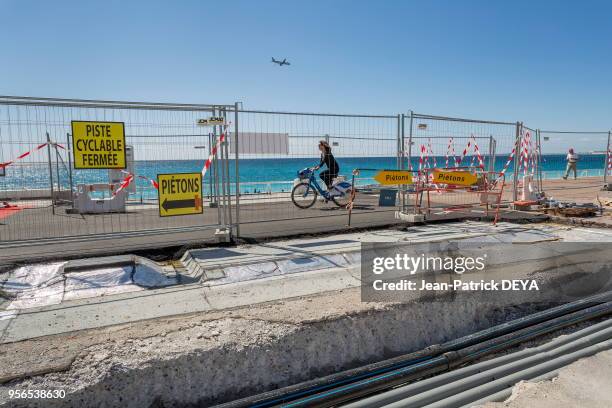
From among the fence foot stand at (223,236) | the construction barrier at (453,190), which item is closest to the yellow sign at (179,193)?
the fence foot stand at (223,236)

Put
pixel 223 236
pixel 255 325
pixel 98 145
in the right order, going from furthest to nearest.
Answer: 1. pixel 223 236
2. pixel 98 145
3. pixel 255 325

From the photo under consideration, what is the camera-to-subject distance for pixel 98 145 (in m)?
5.85

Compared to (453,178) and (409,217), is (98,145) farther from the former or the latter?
(453,178)

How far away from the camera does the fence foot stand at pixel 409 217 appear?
27.8 feet

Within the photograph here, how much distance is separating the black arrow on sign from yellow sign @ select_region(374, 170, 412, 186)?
367cm

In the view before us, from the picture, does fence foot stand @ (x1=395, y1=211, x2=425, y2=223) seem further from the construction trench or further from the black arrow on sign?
the black arrow on sign

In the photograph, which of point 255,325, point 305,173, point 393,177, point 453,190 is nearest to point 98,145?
point 255,325

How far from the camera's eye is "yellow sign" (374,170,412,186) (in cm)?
807

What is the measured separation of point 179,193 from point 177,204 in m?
0.18

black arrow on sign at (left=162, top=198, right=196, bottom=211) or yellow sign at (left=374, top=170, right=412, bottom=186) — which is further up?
yellow sign at (left=374, top=170, right=412, bottom=186)

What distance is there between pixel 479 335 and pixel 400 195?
192 inches

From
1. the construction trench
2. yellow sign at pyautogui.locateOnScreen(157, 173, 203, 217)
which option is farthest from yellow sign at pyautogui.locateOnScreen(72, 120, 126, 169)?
the construction trench

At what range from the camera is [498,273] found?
18.3 feet

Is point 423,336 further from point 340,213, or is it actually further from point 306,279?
point 340,213
